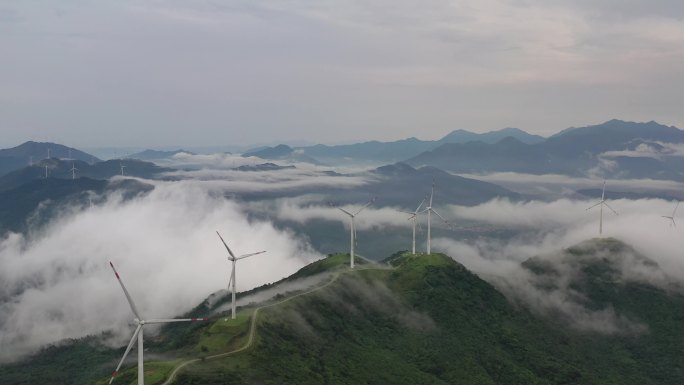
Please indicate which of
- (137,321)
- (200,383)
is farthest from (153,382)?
(137,321)

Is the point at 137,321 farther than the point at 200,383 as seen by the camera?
No

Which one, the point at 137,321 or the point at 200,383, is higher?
the point at 137,321

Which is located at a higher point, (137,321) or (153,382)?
(137,321)

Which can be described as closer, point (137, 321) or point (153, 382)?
point (137, 321)

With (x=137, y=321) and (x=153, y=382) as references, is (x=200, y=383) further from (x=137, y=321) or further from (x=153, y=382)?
(x=137, y=321)
